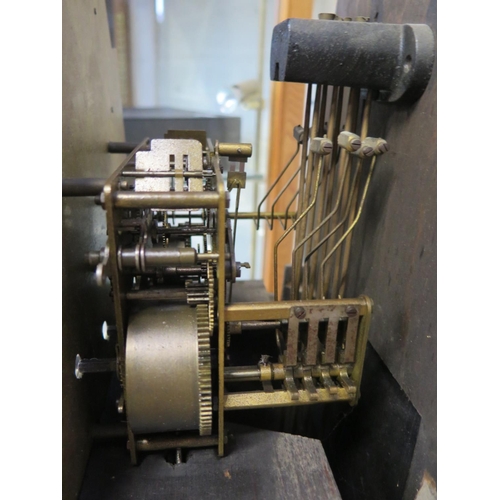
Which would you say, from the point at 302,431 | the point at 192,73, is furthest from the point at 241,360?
the point at 192,73

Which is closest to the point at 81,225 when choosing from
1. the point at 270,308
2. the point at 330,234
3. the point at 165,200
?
the point at 165,200

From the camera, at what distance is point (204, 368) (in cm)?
86

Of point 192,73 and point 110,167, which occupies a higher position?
point 192,73

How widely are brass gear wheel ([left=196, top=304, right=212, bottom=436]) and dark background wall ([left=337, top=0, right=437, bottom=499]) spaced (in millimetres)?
452

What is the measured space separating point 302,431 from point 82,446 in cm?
71

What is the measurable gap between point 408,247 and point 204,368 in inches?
20.6

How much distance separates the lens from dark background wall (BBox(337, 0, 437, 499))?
911 millimetres

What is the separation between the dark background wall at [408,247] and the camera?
91 cm

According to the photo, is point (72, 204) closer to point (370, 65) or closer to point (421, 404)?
point (370, 65)

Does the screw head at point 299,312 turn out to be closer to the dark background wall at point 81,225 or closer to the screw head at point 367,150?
the screw head at point 367,150

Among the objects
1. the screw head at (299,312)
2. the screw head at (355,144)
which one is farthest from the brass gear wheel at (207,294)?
the screw head at (355,144)

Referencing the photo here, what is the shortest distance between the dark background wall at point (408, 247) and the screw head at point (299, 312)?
0.25 metres

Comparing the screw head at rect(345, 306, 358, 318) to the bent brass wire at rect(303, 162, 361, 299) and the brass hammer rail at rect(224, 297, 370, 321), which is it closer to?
the brass hammer rail at rect(224, 297, 370, 321)

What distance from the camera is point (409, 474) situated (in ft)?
3.20
